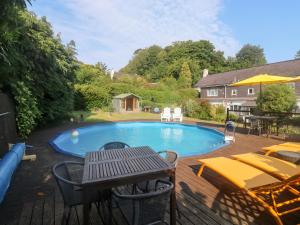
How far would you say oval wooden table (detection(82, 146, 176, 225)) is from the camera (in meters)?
2.14

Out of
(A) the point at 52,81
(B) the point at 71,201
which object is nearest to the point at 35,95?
(A) the point at 52,81

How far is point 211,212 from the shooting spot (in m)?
3.05

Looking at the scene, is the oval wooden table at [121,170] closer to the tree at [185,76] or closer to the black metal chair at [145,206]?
the black metal chair at [145,206]

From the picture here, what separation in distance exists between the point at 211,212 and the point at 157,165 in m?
1.22

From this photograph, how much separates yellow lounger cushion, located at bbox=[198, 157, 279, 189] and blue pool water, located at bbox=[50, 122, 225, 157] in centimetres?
432

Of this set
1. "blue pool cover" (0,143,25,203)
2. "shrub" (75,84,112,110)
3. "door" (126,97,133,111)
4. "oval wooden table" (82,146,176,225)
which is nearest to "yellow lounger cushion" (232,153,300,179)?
"oval wooden table" (82,146,176,225)

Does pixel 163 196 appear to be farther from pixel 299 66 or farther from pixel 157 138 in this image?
pixel 299 66

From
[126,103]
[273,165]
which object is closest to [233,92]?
[126,103]

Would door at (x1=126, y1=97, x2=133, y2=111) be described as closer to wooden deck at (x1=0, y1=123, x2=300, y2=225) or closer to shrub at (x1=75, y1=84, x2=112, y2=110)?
shrub at (x1=75, y1=84, x2=112, y2=110)

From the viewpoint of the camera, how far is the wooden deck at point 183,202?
2867 millimetres

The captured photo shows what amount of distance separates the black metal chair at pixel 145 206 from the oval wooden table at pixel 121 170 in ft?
0.57

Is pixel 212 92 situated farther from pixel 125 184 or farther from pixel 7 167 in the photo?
pixel 125 184

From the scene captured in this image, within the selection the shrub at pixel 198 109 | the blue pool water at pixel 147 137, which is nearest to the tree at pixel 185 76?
the shrub at pixel 198 109

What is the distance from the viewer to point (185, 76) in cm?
4028
